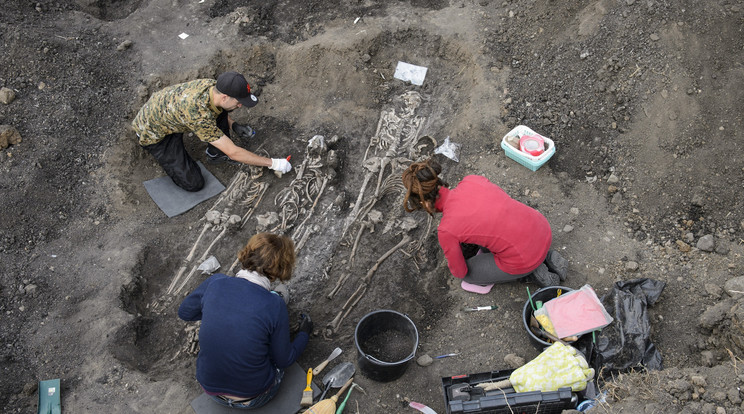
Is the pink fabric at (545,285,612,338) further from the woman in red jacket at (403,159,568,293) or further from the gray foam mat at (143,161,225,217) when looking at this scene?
the gray foam mat at (143,161,225,217)

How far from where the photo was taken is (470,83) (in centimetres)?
643

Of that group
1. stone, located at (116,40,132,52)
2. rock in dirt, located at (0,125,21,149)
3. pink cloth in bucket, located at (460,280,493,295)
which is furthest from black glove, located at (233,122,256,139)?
pink cloth in bucket, located at (460,280,493,295)

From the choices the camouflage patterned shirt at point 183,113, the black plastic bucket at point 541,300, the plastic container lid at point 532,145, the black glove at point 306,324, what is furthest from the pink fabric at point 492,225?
the camouflage patterned shirt at point 183,113

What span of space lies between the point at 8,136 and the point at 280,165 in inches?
124

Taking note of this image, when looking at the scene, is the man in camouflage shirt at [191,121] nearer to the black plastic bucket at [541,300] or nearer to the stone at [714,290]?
the black plastic bucket at [541,300]

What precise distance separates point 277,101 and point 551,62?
358 cm

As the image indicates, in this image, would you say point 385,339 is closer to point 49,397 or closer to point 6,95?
point 49,397

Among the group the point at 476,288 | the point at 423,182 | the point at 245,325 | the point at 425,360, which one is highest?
the point at 423,182

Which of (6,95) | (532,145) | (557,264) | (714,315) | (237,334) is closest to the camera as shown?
(237,334)

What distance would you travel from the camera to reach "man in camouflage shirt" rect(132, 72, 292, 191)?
511 centimetres

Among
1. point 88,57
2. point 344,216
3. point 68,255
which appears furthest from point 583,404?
point 88,57

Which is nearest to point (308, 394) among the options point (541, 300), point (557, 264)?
point (541, 300)

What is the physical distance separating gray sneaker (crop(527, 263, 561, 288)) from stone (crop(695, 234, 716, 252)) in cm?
133

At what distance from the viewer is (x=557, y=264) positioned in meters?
4.53
